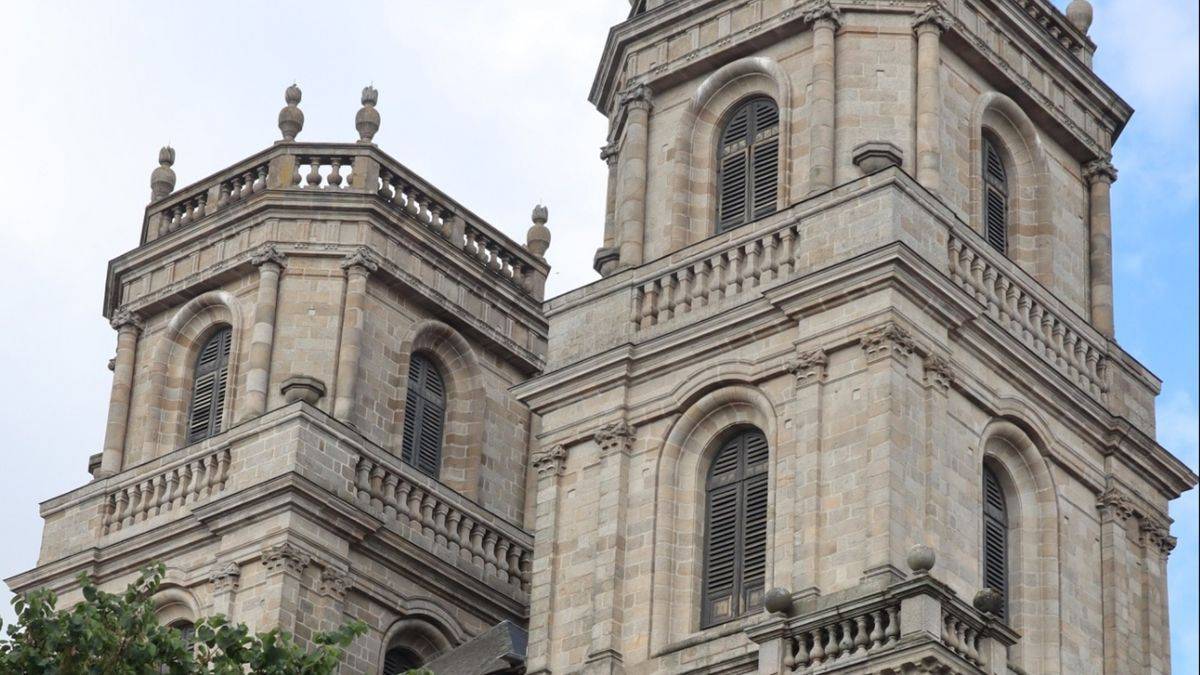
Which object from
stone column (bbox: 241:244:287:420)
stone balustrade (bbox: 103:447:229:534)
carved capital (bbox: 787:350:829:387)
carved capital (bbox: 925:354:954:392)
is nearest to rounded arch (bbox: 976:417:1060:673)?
carved capital (bbox: 925:354:954:392)

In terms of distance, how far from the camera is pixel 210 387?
149 ft

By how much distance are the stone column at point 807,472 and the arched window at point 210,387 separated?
10745 mm

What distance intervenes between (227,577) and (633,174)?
25.3 feet

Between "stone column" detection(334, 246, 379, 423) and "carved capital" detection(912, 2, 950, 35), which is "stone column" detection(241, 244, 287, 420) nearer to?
"stone column" detection(334, 246, 379, 423)

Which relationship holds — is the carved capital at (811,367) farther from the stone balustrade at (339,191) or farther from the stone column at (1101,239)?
the stone balustrade at (339,191)

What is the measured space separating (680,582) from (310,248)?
1008cm

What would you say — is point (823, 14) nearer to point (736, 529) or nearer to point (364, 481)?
point (736, 529)

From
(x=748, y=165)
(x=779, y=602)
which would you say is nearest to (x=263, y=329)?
Result: (x=748, y=165)

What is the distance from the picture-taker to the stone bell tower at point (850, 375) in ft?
120

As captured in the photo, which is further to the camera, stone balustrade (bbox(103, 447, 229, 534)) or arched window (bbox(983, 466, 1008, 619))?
stone balustrade (bbox(103, 447, 229, 534))

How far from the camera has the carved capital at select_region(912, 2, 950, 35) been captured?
40.5 m

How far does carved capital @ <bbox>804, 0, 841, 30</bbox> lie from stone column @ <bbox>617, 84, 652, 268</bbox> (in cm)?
282

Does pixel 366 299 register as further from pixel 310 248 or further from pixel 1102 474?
pixel 1102 474

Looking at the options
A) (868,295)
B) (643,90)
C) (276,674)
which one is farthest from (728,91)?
(276,674)
